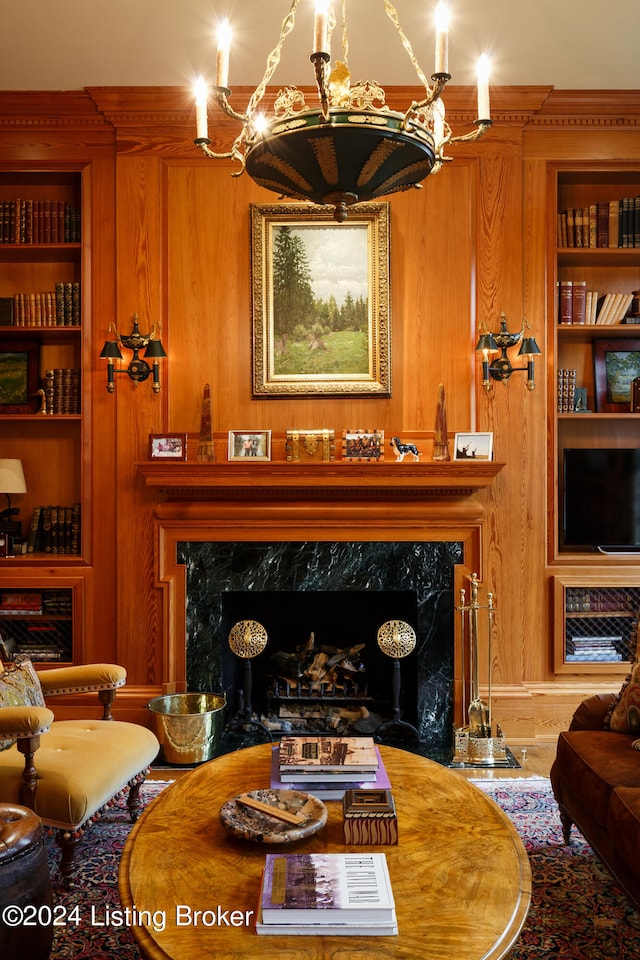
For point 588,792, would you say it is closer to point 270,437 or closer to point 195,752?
point 195,752

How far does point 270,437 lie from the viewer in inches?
151

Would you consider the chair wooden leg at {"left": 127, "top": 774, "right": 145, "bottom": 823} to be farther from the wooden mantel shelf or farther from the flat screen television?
the flat screen television

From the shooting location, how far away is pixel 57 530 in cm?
407

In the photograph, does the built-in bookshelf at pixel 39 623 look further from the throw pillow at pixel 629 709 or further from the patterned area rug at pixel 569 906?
the throw pillow at pixel 629 709

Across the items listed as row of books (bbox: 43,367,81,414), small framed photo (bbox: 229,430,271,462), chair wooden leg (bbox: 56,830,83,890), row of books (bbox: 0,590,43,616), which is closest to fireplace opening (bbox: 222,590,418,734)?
small framed photo (bbox: 229,430,271,462)

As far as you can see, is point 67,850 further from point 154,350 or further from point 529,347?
point 529,347

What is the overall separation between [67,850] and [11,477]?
2.04 meters

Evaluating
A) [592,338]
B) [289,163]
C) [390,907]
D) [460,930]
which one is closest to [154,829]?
[390,907]

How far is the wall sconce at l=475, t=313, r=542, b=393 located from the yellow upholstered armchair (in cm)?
236

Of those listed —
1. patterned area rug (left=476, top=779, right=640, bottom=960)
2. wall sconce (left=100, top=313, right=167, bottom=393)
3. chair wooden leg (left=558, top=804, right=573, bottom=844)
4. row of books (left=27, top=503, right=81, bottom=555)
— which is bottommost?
patterned area rug (left=476, top=779, right=640, bottom=960)

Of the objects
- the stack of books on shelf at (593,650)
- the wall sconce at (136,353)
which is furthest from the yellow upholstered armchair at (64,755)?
the stack of books on shelf at (593,650)

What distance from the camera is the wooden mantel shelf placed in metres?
3.70

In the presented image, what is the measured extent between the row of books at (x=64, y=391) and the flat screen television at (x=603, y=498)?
268 centimetres

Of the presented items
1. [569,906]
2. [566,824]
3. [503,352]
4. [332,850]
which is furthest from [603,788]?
[503,352]
